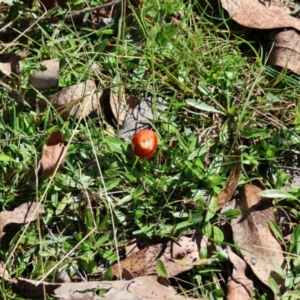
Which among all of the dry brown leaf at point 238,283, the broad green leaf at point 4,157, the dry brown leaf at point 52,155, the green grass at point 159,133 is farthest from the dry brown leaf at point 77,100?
the dry brown leaf at point 238,283

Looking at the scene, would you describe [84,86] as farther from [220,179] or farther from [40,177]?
[220,179]

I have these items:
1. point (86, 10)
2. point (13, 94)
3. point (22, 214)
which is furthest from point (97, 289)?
point (86, 10)

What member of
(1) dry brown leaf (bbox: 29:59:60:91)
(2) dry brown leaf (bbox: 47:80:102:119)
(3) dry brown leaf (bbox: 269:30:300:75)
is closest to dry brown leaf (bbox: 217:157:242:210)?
(3) dry brown leaf (bbox: 269:30:300:75)

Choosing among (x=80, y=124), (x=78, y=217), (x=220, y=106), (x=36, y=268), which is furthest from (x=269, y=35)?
(x=36, y=268)

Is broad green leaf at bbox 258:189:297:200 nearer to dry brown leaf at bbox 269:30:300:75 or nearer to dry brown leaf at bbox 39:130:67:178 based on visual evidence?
dry brown leaf at bbox 269:30:300:75

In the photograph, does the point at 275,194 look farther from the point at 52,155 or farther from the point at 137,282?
the point at 52,155
